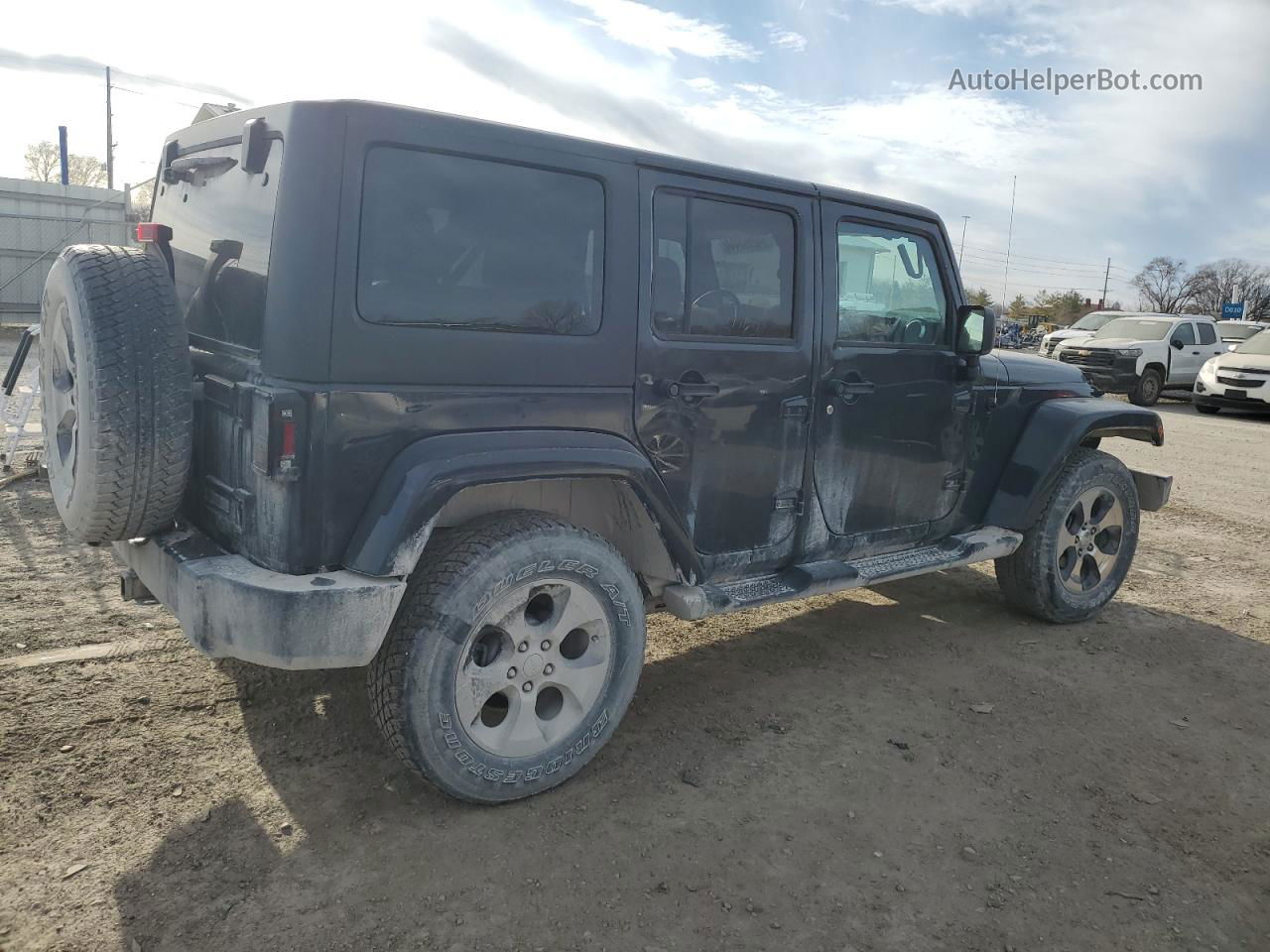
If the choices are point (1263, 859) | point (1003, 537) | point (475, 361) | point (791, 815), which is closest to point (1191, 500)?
point (1003, 537)

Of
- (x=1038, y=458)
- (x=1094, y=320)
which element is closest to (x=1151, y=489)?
(x=1038, y=458)

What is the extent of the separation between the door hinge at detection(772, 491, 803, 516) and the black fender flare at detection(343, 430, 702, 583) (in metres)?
0.79

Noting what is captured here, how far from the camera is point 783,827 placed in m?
2.93

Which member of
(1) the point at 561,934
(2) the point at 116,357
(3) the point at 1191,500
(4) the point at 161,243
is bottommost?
(1) the point at 561,934

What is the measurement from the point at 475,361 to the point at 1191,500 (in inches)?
300

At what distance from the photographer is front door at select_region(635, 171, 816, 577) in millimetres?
3221

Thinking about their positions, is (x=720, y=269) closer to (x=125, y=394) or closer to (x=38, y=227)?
(x=125, y=394)

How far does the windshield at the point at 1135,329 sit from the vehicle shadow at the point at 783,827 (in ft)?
52.9

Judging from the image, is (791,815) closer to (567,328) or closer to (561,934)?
(561,934)

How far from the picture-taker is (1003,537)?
4.46m

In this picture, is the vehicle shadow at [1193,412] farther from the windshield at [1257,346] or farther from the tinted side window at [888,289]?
the tinted side window at [888,289]

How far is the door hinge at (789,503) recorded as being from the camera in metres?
3.63

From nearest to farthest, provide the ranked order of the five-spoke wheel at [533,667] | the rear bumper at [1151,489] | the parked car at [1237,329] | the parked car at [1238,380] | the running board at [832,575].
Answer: the five-spoke wheel at [533,667]
the running board at [832,575]
the rear bumper at [1151,489]
the parked car at [1238,380]
the parked car at [1237,329]

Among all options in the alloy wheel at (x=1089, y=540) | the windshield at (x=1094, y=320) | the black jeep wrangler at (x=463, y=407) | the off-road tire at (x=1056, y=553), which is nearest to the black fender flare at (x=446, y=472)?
the black jeep wrangler at (x=463, y=407)
